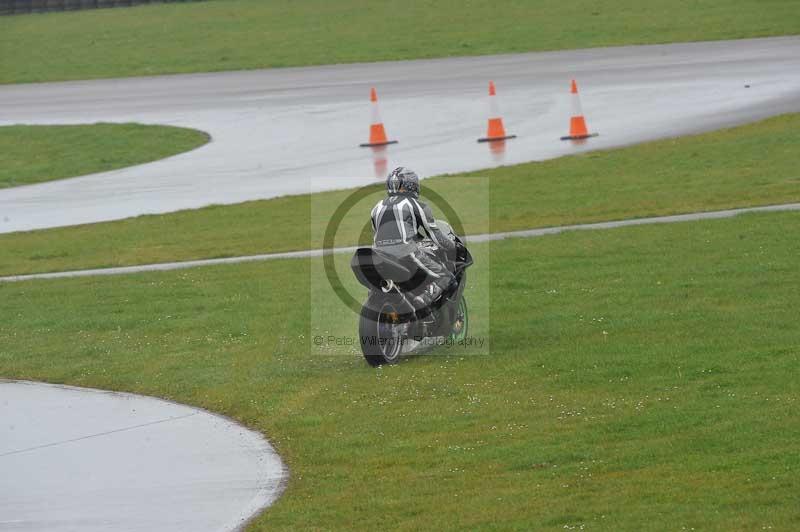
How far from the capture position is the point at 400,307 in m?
11.2

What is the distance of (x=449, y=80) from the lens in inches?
1339

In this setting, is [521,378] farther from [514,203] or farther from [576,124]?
[576,124]

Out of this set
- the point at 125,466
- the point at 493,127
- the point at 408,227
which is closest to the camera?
the point at 125,466

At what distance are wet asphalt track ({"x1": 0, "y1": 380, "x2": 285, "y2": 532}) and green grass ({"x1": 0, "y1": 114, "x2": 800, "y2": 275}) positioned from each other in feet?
23.7

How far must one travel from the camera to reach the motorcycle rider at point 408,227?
11.2m

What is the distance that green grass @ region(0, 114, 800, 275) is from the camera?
18.0 metres

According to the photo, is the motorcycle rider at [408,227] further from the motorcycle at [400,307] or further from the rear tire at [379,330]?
the rear tire at [379,330]

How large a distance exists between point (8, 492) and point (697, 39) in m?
32.1

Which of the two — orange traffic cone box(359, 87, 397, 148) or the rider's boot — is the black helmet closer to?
the rider's boot

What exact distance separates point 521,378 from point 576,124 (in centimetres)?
1507

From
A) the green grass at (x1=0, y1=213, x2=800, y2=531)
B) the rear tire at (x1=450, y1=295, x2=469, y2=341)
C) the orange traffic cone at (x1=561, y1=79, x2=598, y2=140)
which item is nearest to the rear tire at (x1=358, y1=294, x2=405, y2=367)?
the green grass at (x1=0, y1=213, x2=800, y2=531)

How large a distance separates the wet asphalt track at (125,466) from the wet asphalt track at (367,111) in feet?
36.2

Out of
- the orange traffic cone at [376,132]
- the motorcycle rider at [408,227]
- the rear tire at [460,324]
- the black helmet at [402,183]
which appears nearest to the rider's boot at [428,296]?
the motorcycle rider at [408,227]

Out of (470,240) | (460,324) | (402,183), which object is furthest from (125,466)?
(470,240)
